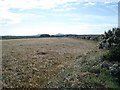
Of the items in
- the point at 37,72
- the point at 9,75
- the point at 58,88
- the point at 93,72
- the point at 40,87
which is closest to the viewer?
the point at 58,88

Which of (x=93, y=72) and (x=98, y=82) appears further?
(x=93, y=72)

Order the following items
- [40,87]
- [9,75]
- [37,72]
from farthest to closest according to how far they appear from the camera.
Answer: [37,72] < [9,75] < [40,87]

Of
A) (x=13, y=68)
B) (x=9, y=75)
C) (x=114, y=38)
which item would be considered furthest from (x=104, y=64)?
(x=114, y=38)

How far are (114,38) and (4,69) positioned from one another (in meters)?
19.9

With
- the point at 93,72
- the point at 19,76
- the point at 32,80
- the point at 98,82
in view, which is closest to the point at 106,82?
the point at 98,82

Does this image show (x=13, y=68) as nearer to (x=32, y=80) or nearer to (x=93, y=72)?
(x=32, y=80)

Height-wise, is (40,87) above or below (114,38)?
below

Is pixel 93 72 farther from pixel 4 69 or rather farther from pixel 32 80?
pixel 4 69

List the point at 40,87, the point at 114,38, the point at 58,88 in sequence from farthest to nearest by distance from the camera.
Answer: the point at 114,38
the point at 40,87
the point at 58,88

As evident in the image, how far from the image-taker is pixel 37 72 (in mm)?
28875

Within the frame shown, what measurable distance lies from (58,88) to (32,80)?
17.1ft

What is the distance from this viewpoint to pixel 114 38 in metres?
43.6

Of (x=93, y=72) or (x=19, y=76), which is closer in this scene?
(x=93, y=72)

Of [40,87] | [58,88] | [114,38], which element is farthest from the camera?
[114,38]
